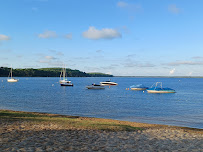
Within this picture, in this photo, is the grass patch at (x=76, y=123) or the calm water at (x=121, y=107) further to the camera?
the calm water at (x=121, y=107)

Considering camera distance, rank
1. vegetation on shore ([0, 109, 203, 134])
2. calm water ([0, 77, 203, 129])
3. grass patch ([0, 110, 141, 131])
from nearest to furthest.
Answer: vegetation on shore ([0, 109, 203, 134]) → grass patch ([0, 110, 141, 131]) → calm water ([0, 77, 203, 129])

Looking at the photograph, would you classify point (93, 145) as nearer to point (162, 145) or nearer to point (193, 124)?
point (162, 145)

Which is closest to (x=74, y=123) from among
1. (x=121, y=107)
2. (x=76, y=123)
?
(x=76, y=123)

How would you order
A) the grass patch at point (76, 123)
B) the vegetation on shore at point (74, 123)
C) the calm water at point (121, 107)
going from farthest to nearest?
the calm water at point (121, 107) < the grass patch at point (76, 123) < the vegetation on shore at point (74, 123)

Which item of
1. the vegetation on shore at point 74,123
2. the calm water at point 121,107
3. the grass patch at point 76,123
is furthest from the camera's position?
the calm water at point 121,107

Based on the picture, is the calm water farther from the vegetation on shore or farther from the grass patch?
the grass patch

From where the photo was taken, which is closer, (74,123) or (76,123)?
(74,123)

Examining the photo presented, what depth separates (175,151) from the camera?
35.2 feet

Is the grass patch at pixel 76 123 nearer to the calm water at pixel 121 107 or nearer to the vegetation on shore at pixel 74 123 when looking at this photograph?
the vegetation on shore at pixel 74 123

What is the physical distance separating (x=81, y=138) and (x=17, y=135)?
4.01m

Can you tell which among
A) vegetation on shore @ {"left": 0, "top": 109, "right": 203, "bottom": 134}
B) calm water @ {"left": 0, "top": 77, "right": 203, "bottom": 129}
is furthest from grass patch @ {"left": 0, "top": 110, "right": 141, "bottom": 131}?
calm water @ {"left": 0, "top": 77, "right": 203, "bottom": 129}

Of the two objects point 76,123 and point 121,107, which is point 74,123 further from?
point 121,107

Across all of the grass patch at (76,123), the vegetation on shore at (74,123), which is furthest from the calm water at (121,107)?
the grass patch at (76,123)

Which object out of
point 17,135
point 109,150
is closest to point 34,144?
point 17,135
